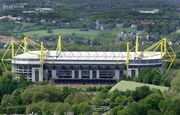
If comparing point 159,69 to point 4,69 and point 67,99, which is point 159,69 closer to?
point 4,69

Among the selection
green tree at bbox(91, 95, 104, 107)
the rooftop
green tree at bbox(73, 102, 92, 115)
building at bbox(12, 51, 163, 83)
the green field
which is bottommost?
the green field

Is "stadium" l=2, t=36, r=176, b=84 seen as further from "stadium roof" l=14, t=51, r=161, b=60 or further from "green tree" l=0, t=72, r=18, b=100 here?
"green tree" l=0, t=72, r=18, b=100

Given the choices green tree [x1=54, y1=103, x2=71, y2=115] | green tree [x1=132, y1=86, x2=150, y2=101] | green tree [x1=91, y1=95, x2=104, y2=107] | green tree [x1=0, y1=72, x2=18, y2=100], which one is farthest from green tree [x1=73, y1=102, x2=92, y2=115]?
green tree [x1=0, y1=72, x2=18, y2=100]

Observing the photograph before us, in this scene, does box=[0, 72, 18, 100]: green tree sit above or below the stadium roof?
below

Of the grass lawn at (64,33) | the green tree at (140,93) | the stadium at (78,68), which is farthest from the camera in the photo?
the grass lawn at (64,33)

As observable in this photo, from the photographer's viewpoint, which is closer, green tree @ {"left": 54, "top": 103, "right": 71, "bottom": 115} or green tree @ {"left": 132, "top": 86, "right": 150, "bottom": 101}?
green tree @ {"left": 54, "top": 103, "right": 71, "bottom": 115}

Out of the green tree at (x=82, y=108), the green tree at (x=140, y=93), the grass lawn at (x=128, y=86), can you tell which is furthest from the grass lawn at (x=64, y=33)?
the green tree at (x=82, y=108)

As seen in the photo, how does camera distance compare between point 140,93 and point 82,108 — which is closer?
point 82,108

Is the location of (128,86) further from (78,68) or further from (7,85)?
(78,68)

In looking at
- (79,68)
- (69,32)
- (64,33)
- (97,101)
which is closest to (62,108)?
(97,101)

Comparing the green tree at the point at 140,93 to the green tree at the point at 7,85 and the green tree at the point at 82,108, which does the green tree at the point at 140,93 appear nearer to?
the green tree at the point at 82,108

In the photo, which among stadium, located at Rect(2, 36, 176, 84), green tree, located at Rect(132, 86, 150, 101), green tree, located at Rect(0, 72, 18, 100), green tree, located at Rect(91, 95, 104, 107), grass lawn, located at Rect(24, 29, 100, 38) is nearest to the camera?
green tree, located at Rect(91, 95, 104, 107)

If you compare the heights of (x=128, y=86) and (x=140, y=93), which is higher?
(x=140, y=93)
